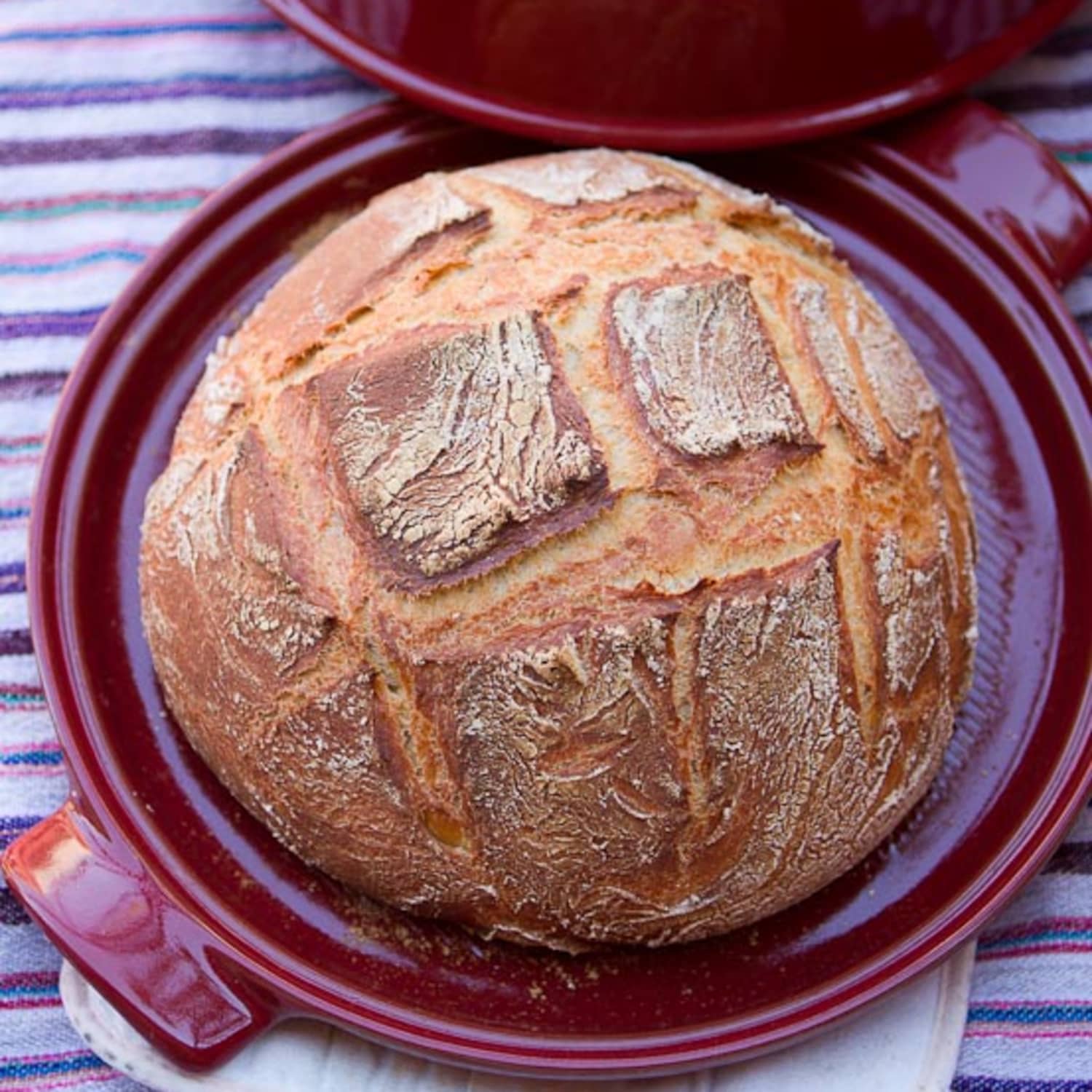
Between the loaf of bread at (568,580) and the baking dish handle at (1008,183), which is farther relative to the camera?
the baking dish handle at (1008,183)

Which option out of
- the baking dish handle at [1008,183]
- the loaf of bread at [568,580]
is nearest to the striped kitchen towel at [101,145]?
the baking dish handle at [1008,183]

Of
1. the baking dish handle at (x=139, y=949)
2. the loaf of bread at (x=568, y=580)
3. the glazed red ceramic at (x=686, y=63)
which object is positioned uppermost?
the glazed red ceramic at (x=686, y=63)

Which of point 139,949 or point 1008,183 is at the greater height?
point 1008,183

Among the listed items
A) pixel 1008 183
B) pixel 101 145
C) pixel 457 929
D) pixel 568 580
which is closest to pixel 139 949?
pixel 457 929

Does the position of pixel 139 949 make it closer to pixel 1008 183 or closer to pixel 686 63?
pixel 686 63

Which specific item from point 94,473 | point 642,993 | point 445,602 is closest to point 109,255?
point 94,473

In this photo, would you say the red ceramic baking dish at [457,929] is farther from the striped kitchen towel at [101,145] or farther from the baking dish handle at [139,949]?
the striped kitchen towel at [101,145]

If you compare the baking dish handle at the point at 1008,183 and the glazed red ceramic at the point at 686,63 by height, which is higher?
the glazed red ceramic at the point at 686,63

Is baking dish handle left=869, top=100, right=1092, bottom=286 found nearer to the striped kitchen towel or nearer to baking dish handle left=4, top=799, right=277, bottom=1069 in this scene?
the striped kitchen towel
